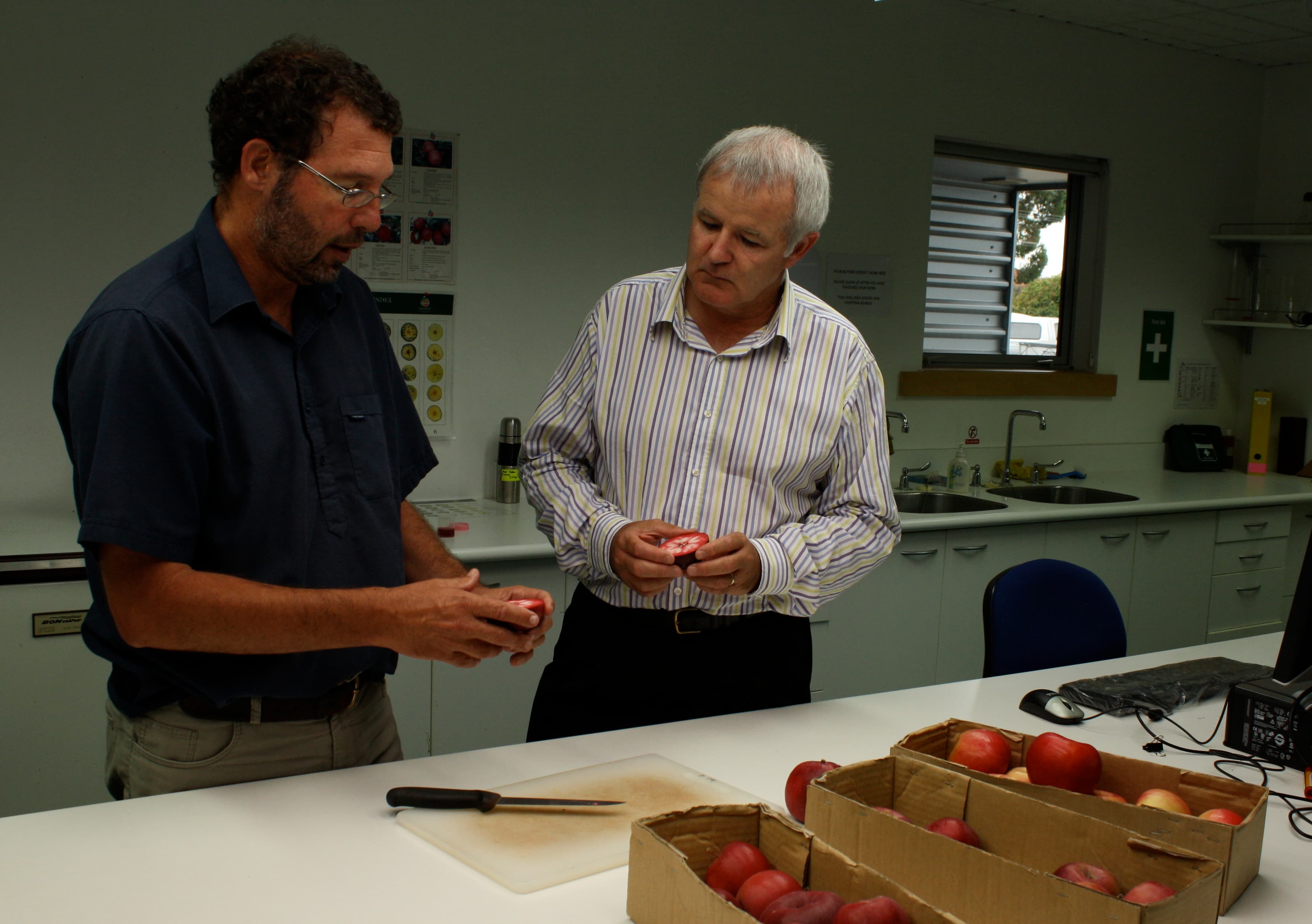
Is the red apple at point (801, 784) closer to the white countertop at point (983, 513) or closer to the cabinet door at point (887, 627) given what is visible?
the white countertop at point (983, 513)

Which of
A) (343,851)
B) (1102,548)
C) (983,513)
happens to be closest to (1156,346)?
(1102,548)

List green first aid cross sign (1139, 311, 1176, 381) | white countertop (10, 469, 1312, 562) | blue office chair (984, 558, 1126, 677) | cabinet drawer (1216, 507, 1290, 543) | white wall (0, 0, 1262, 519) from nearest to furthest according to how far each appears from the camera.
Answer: blue office chair (984, 558, 1126, 677) < white countertop (10, 469, 1312, 562) < white wall (0, 0, 1262, 519) < cabinet drawer (1216, 507, 1290, 543) < green first aid cross sign (1139, 311, 1176, 381)

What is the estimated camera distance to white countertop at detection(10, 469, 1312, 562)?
2689 mm

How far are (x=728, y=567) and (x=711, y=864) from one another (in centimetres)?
61

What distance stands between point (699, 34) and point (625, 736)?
2.80m

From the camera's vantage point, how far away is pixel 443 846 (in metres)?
1.28

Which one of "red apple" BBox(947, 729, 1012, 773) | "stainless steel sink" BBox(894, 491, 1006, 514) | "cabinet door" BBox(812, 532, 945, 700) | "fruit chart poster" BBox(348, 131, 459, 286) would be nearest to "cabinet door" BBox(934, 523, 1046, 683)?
"cabinet door" BBox(812, 532, 945, 700)

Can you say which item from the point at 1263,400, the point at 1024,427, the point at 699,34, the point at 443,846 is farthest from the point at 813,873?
the point at 1263,400

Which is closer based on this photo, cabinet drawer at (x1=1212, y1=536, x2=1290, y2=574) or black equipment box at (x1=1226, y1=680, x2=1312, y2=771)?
black equipment box at (x1=1226, y1=680, x2=1312, y2=771)

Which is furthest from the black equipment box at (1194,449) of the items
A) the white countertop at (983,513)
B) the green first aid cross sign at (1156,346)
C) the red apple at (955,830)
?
the red apple at (955,830)

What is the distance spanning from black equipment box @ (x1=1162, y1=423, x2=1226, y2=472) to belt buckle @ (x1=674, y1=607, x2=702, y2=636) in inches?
156

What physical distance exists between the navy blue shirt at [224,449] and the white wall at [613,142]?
1670mm

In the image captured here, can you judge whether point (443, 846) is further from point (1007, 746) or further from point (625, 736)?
point (1007, 746)

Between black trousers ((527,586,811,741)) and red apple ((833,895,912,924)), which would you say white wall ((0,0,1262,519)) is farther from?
red apple ((833,895,912,924))
